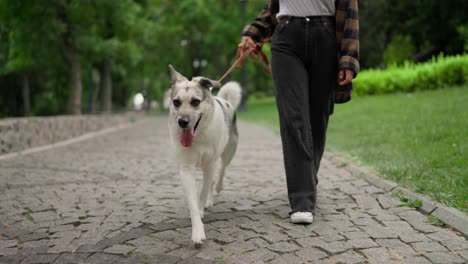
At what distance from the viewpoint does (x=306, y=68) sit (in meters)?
4.27

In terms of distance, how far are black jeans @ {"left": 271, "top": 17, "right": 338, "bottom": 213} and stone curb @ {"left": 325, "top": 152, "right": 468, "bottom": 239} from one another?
3.50 ft

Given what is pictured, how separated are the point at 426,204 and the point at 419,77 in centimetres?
1289

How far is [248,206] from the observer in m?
4.87

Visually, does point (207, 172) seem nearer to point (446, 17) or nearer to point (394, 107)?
point (394, 107)

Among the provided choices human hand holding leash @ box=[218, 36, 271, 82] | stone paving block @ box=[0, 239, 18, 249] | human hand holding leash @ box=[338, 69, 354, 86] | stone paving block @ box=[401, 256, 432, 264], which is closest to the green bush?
human hand holding leash @ box=[218, 36, 271, 82]

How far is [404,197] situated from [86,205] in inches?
133

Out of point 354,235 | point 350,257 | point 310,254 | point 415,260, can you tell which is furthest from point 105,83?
point 415,260

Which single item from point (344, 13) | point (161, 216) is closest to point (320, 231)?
point (161, 216)

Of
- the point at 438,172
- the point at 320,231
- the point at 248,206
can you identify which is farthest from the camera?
the point at 438,172

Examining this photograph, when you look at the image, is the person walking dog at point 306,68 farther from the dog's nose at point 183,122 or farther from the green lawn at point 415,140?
the green lawn at point 415,140

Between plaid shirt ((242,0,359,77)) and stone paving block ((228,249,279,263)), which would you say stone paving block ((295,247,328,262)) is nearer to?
stone paving block ((228,249,279,263))

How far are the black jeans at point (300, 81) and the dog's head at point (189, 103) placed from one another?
670 millimetres

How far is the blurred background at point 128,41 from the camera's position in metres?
14.5

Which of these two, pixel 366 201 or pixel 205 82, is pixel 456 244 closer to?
pixel 366 201
